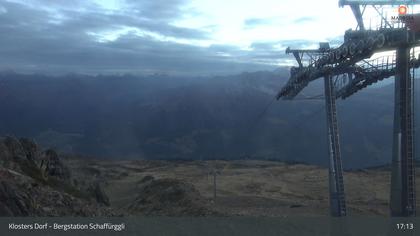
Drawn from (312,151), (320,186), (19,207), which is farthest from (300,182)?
(312,151)

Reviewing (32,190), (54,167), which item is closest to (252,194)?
(54,167)

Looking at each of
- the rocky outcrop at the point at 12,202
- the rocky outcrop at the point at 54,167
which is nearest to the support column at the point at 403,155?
the rocky outcrop at the point at 12,202

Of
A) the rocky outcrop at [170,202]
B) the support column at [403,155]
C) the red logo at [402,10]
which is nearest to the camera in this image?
the support column at [403,155]

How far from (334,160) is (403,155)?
20.3ft

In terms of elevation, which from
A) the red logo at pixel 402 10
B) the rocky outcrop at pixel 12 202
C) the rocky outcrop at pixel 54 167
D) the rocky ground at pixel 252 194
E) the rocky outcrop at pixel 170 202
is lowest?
the rocky ground at pixel 252 194

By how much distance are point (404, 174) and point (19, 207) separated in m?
13.5

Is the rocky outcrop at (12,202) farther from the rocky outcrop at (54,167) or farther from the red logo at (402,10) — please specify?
the red logo at (402,10)

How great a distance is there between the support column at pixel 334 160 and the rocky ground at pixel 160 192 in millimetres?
5323

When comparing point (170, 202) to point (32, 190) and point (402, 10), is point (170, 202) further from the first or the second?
point (402, 10)

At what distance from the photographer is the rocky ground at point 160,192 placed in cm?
2167

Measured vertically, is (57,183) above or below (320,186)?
above

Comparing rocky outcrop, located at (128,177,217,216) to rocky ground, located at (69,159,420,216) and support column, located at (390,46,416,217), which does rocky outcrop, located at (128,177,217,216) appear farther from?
support column, located at (390,46,416,217)

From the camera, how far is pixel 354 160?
13962cm

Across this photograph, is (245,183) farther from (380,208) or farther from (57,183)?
(57,183)
